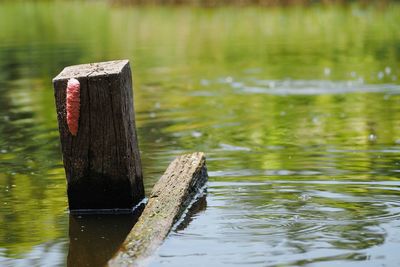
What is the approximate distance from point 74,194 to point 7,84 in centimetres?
1159

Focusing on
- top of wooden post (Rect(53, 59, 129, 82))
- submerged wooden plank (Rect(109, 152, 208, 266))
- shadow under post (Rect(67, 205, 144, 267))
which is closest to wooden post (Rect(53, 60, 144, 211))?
top of wooden post (Rect(53, 59, 129, 82))

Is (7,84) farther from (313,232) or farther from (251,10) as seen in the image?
(251,10)

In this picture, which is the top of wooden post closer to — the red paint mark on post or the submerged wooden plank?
the red paint mark on post

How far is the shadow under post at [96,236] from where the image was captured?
6.70 m

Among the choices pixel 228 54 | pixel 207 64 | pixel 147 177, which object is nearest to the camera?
pixel 147 177

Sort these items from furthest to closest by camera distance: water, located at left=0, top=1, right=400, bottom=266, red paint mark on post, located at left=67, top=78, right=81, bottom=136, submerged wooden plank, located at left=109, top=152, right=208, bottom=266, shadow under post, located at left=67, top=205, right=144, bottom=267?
1. red paint mark on post, located at left=67, top=78, right=81, bottom=136
2. water, located at left=0, top=1, right=400, bottom=266
3. shadow under post, located at left=67, top=205, right=144, bottom=267
4. submerged wooden plank, located at left=109, top=152, right=208, bottom=266

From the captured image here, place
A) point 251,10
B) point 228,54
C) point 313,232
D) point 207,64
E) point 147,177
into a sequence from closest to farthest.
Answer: point 313,232 → point 147,177 → point 207,64 → point 228,54 → point 251,10

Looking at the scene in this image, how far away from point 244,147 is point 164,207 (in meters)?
3.63

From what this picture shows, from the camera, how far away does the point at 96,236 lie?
7.24 metres

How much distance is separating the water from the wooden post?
0.73 ft

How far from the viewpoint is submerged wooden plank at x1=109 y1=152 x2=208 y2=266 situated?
20.7 feet

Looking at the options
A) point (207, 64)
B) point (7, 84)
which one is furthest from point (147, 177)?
point (207, 64)

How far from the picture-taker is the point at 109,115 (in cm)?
757

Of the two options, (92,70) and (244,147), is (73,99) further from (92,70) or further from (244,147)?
(244,147)
